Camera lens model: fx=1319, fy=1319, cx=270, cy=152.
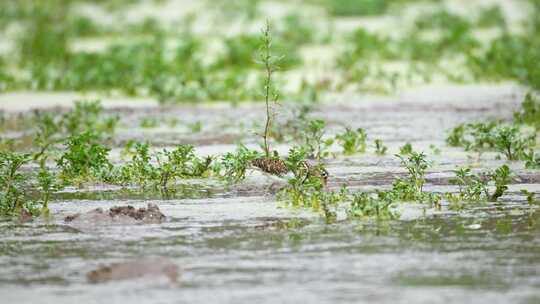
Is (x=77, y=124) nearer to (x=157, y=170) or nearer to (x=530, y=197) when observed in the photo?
(x=157, y=170)

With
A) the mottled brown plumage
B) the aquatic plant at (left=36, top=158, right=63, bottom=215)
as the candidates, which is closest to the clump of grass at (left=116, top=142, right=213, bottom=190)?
the mottled brown plumage

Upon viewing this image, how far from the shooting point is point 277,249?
595 cm

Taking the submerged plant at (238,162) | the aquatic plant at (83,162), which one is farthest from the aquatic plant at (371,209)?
the aquatic plant at (83,162)

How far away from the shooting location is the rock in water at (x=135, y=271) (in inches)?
212

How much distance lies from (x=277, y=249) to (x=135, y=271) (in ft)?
2.57

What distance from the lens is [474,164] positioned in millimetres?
8609

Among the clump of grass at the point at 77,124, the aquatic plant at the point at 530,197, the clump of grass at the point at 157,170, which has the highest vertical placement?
the clump of grass at the point at 77,124

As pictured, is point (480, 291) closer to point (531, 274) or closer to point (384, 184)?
point (531, 274)

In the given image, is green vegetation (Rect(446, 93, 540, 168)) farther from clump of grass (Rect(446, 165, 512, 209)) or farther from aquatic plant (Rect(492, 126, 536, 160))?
clump of grass (Rect(446, 165, 512, 209))

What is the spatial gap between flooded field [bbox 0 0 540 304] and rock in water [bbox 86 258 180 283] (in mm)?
12

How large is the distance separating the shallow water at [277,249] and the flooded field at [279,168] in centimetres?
2

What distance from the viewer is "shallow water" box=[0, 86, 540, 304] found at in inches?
201

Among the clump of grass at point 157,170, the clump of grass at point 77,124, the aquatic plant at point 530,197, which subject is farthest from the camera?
the clump of grass at point 77,124

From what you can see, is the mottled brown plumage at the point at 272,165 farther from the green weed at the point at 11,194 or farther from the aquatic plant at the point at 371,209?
the green weed at the point at 11,194
